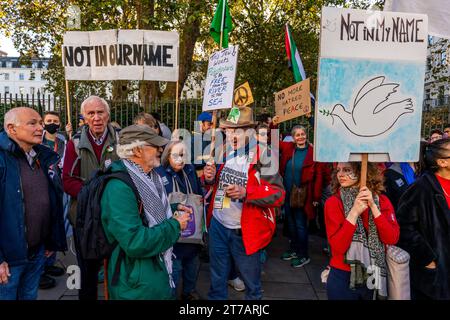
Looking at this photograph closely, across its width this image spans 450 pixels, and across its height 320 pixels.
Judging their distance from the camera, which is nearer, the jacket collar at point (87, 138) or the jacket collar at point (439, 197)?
the jacket collar at point (439, 197)

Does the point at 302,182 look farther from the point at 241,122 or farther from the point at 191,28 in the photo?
the point at 191,28

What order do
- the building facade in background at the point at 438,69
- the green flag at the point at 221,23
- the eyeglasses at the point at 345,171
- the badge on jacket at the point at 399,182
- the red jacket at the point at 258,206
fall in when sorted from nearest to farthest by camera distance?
the eyeglasses at the point at 345,171 < the red jacket at the point at 258,206 < the badge on jacket at the point at 399,182 < the green flag at the point at 221,23 < the building facade in background at the point at 438,69

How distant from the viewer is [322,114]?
262 cm

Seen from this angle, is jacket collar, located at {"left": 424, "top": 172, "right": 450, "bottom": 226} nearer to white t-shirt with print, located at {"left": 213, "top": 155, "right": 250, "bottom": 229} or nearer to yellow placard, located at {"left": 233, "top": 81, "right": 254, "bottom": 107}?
white t-shirt with print, located at {"left": 213, "top": 155, "right": 250, "bottom": 229}

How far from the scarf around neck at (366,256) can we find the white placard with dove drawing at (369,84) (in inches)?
13.5

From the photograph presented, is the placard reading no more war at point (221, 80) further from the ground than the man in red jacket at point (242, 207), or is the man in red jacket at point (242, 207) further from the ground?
the placard reading no more war at point (221, 80)

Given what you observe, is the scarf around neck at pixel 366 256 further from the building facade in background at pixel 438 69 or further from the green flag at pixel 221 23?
the building facade in background at pixel 438 69

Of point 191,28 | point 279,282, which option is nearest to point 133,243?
point 279,282

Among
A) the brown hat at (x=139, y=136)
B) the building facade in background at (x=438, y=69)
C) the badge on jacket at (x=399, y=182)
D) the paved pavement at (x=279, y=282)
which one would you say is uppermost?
the building facade in background at (x=438, y=69)

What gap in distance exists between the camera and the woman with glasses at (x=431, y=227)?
9.61 feet

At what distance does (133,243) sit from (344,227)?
4.45 feet

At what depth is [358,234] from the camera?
8.96 ft

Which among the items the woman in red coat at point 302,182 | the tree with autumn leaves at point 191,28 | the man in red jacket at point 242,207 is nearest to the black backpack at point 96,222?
the man in red jacket at point 242,207
